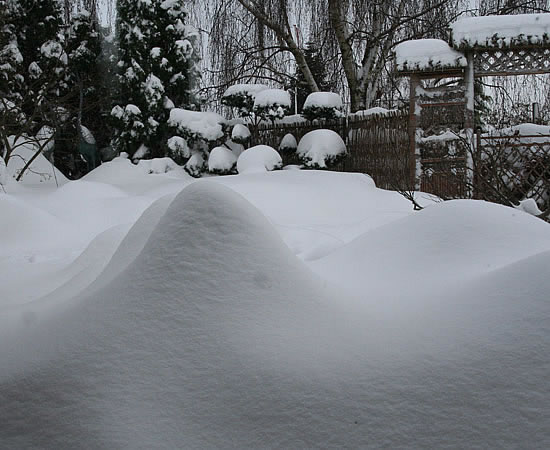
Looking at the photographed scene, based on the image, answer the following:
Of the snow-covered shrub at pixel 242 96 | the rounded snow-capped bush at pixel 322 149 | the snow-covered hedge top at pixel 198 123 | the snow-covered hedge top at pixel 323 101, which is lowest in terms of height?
the rounded snow-capped bush at pixel 322 149

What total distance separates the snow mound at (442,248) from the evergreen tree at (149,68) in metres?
10.0

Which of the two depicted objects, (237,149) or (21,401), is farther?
(237,149)

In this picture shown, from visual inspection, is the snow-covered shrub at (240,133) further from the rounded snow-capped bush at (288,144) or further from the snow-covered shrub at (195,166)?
the snow-covered shrub at (195,166)

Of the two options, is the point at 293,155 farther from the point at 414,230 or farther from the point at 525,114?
the point at 414,230

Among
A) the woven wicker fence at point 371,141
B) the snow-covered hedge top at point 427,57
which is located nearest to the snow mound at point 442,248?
the woven wicker fence at point 371,141

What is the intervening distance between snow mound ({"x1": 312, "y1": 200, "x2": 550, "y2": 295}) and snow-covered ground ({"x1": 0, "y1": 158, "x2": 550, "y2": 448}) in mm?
22

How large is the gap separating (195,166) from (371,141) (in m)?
3.36

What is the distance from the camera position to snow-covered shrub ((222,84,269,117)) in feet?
35.6

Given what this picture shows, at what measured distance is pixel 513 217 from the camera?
2086 mm

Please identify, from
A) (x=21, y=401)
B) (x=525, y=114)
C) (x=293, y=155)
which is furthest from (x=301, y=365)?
(x=525, y=114)

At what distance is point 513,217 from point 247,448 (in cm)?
145

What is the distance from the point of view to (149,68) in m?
12.1

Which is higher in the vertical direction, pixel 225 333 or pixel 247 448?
pixel 225 333

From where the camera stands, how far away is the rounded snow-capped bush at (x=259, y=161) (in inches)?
383
